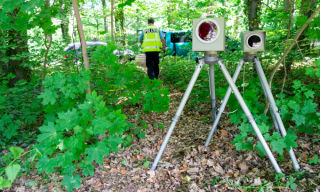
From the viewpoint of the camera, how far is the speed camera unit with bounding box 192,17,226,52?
1805mm

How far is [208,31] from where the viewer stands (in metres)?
1.82

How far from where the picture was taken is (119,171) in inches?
93.1

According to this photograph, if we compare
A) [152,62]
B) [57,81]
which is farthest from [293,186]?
[152,62]

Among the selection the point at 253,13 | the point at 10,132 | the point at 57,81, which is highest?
the point at 253,13

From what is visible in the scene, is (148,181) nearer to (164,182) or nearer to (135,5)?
(164,182)

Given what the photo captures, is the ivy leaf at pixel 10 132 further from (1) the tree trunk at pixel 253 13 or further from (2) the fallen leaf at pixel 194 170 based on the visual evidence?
(1) the tree trunk at pixel 253 13

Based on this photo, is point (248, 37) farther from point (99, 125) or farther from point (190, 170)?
point (99, 125)

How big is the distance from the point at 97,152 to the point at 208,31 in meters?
1.54

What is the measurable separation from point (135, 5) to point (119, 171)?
259 inches

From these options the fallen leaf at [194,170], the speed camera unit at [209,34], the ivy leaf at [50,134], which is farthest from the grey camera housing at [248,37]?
the ivy leaf at [50,134]

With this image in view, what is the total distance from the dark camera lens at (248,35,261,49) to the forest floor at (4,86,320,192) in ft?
4.27

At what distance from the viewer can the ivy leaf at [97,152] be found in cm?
183

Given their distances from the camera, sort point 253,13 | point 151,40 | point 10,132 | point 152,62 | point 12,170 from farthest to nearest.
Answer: point 152,62 < point 151,40 < point 253,13 < point 10,132 < point 12,170

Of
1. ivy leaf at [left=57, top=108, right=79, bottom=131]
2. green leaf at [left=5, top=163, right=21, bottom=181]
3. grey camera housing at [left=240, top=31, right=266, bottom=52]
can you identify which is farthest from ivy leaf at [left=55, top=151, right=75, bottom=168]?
grey camera housing at [left=240, top=31, right=266, bottom=52]
